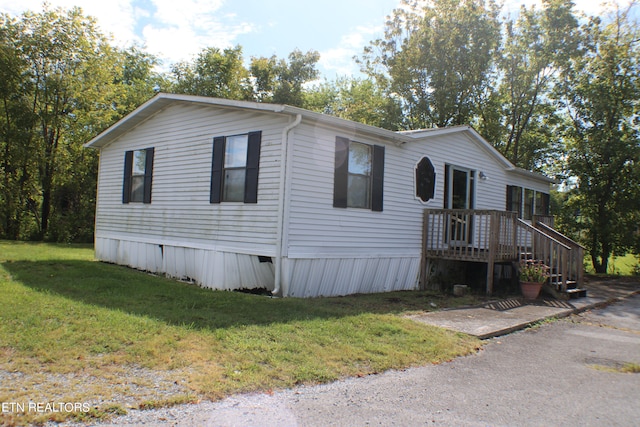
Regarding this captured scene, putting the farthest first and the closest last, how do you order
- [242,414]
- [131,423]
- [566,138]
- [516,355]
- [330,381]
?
[566,138]
[516,355]
[330,381]
[242,414]
[131,423]

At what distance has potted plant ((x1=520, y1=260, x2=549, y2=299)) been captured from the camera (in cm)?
970

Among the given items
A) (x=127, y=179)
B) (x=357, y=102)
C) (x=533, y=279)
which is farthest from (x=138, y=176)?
(x=357, y=102)

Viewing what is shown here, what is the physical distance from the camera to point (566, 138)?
19203 millimetres

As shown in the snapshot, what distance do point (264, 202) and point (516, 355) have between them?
4882 millimetres

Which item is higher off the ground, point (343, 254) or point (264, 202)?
point (264, 202)

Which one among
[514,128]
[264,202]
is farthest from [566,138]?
[264,202]

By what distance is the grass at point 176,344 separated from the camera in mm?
3742

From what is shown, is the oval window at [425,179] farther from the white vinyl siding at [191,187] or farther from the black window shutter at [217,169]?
the black window shutter at [217,169]

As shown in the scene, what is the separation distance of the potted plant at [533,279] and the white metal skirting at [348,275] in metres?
2.31

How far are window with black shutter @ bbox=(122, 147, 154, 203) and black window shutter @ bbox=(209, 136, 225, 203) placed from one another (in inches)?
106

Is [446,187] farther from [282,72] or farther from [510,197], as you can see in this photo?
[282,72]

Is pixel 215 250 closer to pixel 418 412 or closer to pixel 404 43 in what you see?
pixel 418 412

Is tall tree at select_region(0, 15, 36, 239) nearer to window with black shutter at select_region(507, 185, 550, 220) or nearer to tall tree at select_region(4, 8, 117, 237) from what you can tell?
tall tree at select_region(4, 8, 117, 237)

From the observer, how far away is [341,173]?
900 centimetres
